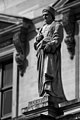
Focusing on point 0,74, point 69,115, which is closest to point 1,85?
point 0,74

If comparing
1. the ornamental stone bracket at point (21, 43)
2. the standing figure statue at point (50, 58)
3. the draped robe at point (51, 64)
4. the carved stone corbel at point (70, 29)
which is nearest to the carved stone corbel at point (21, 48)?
the ornamental stone bracket at point (21, 43)

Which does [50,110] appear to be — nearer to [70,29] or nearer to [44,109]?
[44,109]

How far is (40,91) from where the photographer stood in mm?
31766

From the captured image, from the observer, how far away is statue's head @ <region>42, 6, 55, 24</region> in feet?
106

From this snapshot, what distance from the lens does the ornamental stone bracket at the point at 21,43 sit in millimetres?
34750

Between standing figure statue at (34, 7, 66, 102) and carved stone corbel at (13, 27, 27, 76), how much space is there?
8.42ft

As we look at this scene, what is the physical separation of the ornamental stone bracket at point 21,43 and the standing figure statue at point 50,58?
2.56 m

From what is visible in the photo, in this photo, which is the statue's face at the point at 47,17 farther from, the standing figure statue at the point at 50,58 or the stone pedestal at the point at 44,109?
the stone pedestal at the point at 44,109

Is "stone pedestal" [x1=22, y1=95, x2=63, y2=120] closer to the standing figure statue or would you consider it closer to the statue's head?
the standing figure statue

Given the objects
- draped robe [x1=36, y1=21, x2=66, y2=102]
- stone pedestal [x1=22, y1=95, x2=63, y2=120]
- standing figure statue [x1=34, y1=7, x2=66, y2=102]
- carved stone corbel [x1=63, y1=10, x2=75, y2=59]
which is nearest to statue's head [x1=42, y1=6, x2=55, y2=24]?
standing figure statue [x1=34, y1=7, x2=66, y2=102]

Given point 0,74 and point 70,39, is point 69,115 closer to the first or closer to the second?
point 70,39

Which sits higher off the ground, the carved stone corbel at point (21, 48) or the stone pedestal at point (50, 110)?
the carved stone corbel at point (21, 48)

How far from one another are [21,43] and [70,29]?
2064 millimetres

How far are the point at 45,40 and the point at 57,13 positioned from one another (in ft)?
6.93
